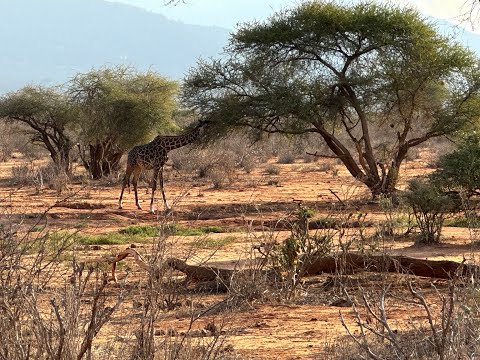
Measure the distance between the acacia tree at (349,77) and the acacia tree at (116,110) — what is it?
626 centimetres

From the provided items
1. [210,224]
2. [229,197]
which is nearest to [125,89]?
[229,197]

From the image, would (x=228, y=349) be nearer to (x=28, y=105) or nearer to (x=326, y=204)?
(x=326, y=204)

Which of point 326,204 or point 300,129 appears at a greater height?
point 300,129

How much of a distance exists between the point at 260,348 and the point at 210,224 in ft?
31.4

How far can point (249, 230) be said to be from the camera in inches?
304

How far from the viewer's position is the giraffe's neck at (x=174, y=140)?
18.8 meters

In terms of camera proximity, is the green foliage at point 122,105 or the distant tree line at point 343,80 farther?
the green foliage at point 122,105

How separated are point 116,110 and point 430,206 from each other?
15630 millimetres

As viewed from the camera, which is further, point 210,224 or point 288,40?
point 288,40

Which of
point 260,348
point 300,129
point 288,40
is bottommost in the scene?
point 260,348

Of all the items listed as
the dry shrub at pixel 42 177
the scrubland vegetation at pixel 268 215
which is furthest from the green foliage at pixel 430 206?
the dry shrub at pixel 42 177

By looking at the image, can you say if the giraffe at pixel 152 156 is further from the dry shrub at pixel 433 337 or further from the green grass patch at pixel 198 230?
the dry shrub at pixel 433 337

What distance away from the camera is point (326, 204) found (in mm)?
19156

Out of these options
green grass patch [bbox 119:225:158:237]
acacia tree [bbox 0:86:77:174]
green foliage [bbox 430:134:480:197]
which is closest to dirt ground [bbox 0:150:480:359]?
green grass patch [bbox 119:225:158:237]
